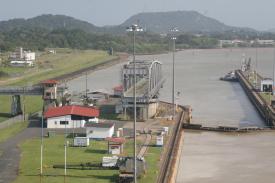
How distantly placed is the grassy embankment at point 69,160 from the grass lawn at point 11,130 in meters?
1.86

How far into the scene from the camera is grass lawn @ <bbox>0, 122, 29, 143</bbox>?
28.4 m

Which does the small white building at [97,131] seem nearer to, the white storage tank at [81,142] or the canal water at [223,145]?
the white storage tank at [81,142]

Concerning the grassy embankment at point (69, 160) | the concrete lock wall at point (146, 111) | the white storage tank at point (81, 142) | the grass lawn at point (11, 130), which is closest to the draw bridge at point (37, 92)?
the grass lawn at point (11, 130)

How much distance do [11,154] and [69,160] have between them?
287 centimetres

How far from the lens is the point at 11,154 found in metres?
24.1

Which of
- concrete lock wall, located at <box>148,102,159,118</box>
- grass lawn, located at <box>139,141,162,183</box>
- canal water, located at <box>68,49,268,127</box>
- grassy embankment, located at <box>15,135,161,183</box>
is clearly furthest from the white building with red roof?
canal water, located at <box>68,49,268,127</box>

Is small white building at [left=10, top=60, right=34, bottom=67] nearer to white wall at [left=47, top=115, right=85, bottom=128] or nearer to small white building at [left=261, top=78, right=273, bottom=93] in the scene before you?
small white building at [left=261, top=78, right=273, bottom=93]

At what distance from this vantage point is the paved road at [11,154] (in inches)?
809

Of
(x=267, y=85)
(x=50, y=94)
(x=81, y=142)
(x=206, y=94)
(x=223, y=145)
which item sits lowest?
(x=223, y=145)

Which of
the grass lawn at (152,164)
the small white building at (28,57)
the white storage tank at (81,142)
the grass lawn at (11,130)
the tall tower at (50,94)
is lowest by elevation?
the grass lawn at (152,164)

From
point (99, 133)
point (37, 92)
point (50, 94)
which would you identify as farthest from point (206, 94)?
point (99, 133)

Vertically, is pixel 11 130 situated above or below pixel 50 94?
A: below

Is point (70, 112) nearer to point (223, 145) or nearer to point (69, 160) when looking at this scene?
point (223, 145)

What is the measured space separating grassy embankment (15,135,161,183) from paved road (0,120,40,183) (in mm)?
268
